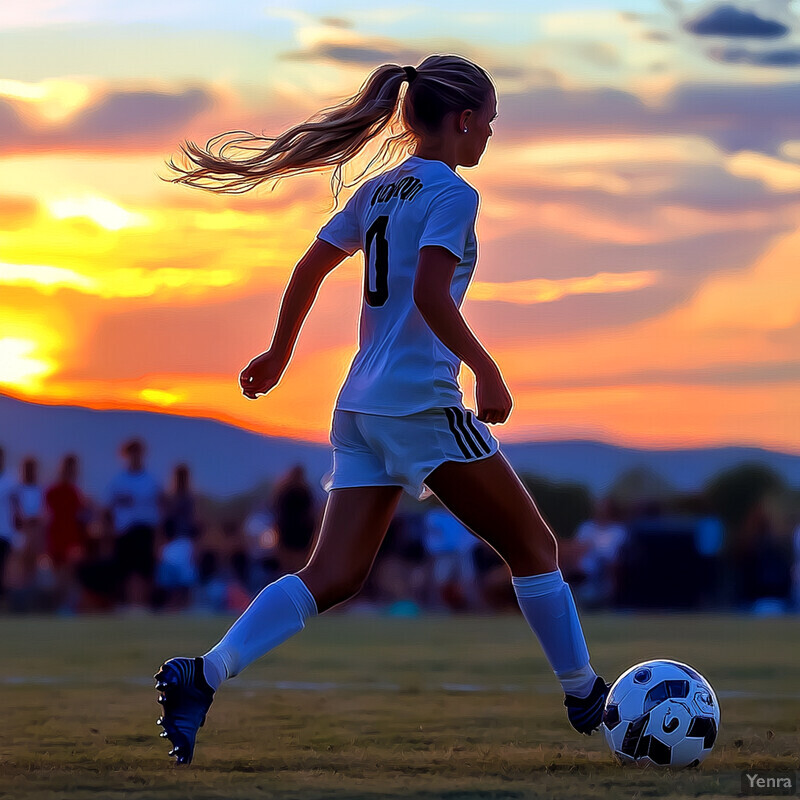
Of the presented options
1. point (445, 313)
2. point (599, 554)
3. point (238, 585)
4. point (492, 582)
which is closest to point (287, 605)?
point (445, 313)

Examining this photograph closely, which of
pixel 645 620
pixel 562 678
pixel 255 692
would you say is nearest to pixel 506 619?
pixel 645 620

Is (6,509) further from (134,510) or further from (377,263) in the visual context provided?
(377,263)

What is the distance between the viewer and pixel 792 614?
18594 mm

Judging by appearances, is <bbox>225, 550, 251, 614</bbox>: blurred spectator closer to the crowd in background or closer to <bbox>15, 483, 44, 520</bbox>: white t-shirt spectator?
the crowd in background

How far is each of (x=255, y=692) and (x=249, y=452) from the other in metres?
19.6

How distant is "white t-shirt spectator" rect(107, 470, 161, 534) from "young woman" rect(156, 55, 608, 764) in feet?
34.0

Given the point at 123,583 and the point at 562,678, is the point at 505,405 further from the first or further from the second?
the point at 123,583

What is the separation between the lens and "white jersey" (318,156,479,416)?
5129mm

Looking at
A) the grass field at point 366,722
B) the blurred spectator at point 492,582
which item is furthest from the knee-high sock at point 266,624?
the blurred spectator at point 492,582

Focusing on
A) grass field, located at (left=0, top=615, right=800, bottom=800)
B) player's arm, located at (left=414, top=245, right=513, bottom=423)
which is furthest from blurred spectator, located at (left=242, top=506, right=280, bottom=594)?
player's arm, located at (left=414, top=245, right=513, bottom=423)

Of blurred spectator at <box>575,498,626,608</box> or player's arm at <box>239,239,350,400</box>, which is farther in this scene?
blurred spectator at <box>575,498,626,608</box>

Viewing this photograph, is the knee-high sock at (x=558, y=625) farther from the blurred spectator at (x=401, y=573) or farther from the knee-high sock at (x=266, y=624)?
the blurred spectator at (x=401, y=573)

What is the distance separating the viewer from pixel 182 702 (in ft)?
16.2

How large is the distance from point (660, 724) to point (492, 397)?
4.10 feet
